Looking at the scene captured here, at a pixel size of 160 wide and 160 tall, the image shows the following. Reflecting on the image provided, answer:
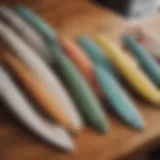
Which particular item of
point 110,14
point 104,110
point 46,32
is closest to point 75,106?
point 104,110

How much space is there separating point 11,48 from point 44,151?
0.17m

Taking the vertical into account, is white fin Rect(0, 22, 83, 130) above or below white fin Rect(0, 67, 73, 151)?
above

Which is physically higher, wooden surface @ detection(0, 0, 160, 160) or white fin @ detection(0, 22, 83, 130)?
white fin @ detection(0, 22, 83, 130)

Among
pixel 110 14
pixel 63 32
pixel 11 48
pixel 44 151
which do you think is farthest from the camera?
pixel 110 14

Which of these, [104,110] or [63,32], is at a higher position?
[63,32]

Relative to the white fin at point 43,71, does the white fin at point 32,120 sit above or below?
below

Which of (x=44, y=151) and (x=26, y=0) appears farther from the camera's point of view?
(x=26, y=0)

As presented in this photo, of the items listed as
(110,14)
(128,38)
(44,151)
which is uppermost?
(110,14)

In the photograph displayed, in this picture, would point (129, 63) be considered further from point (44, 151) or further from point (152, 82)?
point (44, 151)

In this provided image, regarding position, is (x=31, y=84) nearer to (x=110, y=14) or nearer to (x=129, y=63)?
(x=129, y=63)

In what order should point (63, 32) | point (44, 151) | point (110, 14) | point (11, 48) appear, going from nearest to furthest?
point (44, 151) → point (11, 48) → point (63, 32) → point (110, 14)

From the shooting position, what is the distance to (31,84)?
0.57 meters

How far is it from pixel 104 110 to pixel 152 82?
0.31 feet

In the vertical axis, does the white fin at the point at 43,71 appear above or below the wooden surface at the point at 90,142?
above
